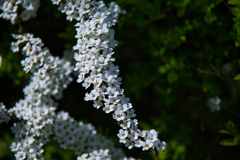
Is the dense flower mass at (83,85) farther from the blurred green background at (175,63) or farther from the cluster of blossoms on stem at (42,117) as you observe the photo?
the blurred green background at (175,63)

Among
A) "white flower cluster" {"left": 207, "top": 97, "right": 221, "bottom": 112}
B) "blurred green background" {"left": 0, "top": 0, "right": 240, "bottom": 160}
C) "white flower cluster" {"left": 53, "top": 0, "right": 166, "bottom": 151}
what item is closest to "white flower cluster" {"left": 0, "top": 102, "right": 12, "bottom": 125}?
"blurred green background" {"left": 0, "top": 0, "right": 240, "bottom": 160}

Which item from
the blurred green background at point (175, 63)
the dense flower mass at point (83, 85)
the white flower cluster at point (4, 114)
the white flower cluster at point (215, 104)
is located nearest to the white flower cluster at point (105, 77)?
the dense flower mass at point (83, 85)

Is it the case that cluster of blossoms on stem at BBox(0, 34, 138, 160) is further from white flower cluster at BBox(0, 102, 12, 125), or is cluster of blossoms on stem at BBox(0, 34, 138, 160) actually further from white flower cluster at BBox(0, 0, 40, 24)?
white flower cluster at BBox(0, 0, 40, 24)

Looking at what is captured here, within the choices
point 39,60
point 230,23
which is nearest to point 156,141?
point 39,60

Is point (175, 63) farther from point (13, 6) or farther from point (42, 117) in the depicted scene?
point (13, 6)

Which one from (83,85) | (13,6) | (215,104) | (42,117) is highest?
(13,6)

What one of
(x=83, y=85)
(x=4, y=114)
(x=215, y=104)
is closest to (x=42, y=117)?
(x=4, y=114)
